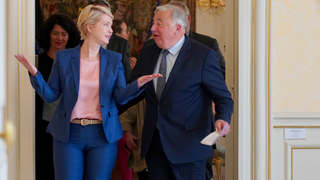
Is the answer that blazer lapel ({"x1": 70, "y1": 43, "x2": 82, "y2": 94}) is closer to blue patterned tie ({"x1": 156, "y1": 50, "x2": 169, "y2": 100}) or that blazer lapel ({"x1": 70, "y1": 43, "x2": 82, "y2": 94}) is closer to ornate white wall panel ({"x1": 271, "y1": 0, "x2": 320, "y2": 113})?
blue patterned tie ({"x1": 156, "y1": 50, "x2": 169, "y2": 100})

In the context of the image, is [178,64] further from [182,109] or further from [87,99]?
[87,99]

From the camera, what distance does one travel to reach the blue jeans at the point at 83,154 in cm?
209

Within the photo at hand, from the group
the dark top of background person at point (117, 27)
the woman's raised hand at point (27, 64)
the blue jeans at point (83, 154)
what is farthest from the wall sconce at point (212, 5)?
the woman's raised hand at point (27, 64)

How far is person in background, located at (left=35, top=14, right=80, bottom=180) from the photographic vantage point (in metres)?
2.84

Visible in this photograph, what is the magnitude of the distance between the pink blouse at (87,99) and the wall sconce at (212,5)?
7.98ft

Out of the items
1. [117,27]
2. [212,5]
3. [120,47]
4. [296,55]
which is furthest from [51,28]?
[212,5]

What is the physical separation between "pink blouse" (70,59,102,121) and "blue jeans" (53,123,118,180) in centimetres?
7

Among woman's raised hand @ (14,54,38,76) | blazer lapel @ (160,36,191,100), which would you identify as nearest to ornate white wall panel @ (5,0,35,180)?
woman's raised hand @ (14,54,38,76)

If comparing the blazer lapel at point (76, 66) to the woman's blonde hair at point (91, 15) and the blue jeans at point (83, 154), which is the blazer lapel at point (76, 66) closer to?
the woman's blonde hair at point (91, 15)

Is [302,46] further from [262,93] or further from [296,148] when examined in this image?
[296,148]

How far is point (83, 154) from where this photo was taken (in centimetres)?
215

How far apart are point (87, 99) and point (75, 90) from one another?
0.09m

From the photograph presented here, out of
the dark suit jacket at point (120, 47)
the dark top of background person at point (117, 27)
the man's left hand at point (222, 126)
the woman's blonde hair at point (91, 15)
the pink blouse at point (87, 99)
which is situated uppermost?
the dark top of background person at point (117, 27)

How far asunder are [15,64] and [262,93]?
175 cm
